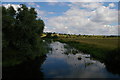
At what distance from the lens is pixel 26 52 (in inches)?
1115

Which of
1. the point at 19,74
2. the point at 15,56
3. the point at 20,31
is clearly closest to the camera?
the point at 19,74

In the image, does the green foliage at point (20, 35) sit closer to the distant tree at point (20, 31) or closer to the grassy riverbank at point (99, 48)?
the distant tree at point (20, 31)

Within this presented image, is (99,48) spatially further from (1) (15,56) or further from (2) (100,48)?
(1) (15,56)

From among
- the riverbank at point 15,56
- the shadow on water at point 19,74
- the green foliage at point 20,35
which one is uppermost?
the green foliage at point 20,35

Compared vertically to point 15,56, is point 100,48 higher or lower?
higher

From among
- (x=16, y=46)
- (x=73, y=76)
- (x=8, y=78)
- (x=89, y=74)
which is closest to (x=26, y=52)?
(x=16, y=46)

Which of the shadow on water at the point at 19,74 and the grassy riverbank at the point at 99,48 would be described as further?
the grassy riverbank at the point at 99,48

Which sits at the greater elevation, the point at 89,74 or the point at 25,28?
the point at 25,28

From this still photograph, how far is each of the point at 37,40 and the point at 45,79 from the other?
13043mm

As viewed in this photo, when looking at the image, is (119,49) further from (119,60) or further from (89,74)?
(89,74)

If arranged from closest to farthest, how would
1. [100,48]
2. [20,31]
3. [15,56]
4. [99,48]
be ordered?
[15,56], [20,31], [100,48], [99,48]

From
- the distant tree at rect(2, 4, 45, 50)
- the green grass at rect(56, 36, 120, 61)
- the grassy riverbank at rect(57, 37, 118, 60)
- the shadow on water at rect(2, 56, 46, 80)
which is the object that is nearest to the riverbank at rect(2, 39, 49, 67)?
the distant tree at rect(2, 4, 45, 50)

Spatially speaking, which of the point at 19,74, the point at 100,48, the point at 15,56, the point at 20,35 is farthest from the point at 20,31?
the point at 100,48

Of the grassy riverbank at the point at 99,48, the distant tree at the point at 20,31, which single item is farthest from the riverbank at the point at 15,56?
the grassy riverbank at the point at 99,48
